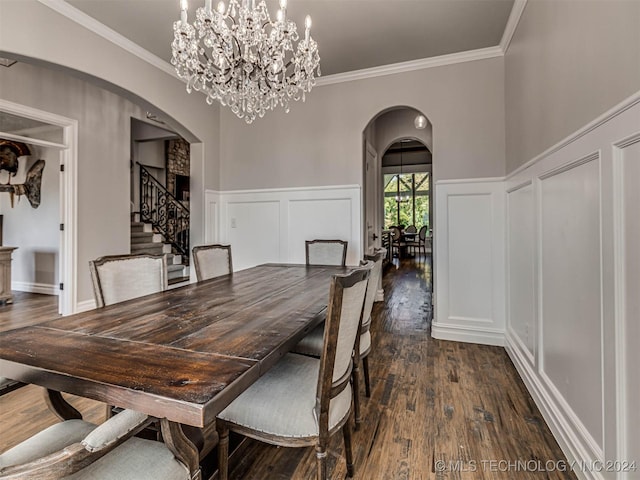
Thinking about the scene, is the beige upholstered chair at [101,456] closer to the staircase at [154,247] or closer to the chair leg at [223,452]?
the chair leg at [223,452]

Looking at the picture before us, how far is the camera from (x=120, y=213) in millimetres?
4430

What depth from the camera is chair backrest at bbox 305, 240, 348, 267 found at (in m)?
3.22

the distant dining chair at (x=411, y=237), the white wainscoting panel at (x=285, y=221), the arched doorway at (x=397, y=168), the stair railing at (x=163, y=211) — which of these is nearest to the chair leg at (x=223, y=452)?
the white wainscoting panel at (x=285, y=221)

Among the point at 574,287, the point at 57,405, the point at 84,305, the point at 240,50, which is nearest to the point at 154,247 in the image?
the point at 84,305

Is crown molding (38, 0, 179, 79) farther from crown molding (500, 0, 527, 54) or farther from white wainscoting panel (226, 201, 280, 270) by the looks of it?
crown molding (500, 0, 527, 54)

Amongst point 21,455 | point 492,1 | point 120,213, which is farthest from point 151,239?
point 492,1

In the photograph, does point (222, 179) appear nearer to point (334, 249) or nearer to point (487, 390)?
point (334, 249)

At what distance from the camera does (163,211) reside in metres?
7.11

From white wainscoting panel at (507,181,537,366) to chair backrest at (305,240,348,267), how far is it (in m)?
1.48

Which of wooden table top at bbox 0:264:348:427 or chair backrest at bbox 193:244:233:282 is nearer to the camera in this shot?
wooden table top at bbox 0:264:348:427

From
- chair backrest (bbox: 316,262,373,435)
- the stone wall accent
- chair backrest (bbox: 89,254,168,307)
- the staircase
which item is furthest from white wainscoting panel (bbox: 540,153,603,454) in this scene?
the stone wall accent

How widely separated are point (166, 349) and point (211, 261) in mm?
1740

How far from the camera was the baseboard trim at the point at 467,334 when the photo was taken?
9.86 ft

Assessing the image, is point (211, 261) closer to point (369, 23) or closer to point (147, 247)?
point (369, 23)
